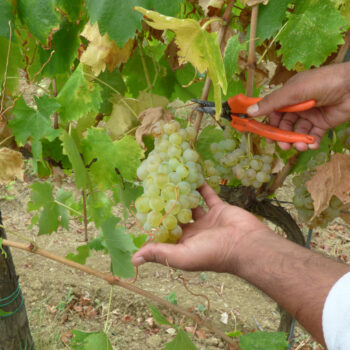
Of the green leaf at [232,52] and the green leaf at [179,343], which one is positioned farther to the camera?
the green leaf at [179,343]

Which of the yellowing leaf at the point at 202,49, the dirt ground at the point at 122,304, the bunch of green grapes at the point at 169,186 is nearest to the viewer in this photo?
the yellowing leaf at the point at 202,49

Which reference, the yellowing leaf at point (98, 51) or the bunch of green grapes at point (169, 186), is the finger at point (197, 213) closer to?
the bunch of green grapes at point (169, 186)

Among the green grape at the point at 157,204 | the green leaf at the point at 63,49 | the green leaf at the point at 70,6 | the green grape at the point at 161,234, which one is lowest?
the green grape at the point at 161,234

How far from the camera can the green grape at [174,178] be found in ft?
2.86

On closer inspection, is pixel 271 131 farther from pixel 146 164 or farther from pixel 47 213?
pixel 47 213

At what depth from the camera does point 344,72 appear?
98 centimetres

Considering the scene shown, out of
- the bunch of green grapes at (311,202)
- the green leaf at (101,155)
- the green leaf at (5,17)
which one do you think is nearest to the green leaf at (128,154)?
the green leaf at (101,155)

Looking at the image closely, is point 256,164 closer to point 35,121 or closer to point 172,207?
point 172,207

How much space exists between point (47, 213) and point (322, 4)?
1.06 metres

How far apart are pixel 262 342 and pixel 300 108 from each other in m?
0.61

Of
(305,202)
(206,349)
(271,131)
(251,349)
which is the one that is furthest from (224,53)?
(206,349)

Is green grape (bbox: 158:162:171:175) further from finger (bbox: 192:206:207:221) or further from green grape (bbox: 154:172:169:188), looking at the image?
finger (bbox: 192:206:207:221)

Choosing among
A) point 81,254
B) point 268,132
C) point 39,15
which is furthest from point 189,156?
point 81,254

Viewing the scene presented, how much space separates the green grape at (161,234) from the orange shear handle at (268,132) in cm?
33
